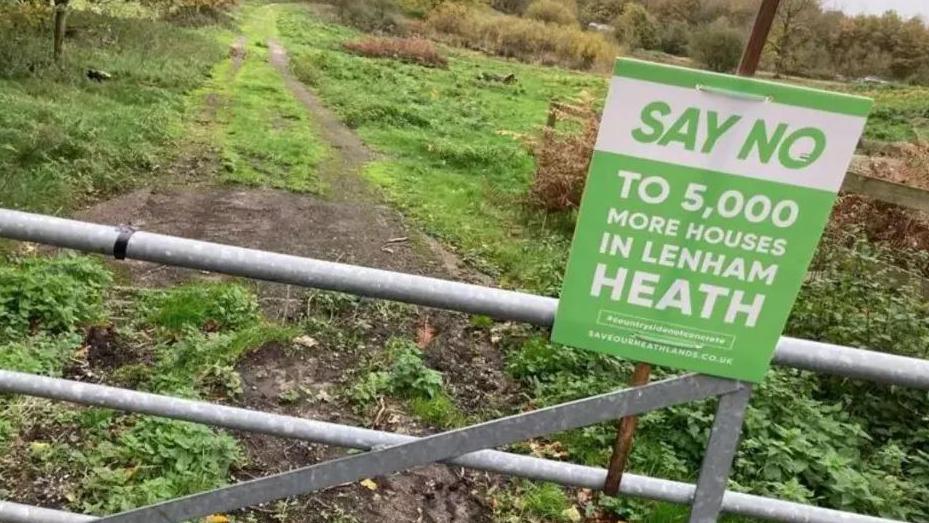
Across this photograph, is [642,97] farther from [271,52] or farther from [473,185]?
[271,52]

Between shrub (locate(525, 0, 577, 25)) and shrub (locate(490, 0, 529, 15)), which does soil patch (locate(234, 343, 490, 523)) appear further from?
shrub (locate(490, 0, 529, 15))

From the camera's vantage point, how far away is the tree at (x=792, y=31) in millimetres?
5476

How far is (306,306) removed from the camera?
595 cm

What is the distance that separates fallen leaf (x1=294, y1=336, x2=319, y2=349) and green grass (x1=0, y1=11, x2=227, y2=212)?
3721mm

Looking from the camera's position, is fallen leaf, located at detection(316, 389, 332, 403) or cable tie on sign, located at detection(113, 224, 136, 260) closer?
cable tie on sign, located at detection(113, 224, 136, 260)

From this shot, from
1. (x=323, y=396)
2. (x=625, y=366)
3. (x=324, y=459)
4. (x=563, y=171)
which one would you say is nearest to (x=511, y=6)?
(x=563, y=171)

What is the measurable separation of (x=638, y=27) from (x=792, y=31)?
8699 millimetres

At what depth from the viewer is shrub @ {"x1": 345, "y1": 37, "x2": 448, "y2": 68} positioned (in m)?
28.4

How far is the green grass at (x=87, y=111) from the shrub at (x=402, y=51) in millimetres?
9618

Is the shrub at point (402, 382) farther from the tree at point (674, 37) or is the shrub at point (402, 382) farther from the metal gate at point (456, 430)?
the tree at point (674, 37)

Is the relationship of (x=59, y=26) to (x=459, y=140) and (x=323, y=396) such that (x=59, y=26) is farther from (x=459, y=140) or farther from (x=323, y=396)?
(x=323, y=396)

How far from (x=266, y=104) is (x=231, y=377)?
11.8 metres

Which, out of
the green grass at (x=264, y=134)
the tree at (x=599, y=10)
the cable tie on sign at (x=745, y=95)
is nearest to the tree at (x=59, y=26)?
the green grass at (x=264, y=134)

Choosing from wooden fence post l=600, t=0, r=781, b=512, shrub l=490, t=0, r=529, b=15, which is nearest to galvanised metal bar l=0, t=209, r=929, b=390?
wooden fence post l=600, t=0, r=781, b=512
